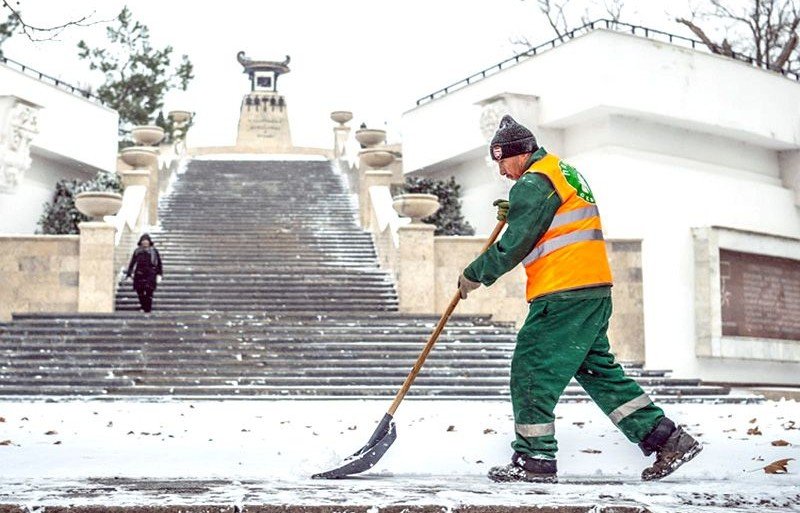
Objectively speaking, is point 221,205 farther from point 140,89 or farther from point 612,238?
point 140,89

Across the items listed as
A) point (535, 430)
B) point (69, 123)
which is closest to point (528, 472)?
point (535, 430)

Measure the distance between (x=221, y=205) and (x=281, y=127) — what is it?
962 inches

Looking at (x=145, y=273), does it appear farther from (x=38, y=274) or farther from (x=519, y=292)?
(x=519, y=292)

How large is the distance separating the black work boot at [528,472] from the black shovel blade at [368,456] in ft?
2.00

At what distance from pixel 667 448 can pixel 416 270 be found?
12911mm

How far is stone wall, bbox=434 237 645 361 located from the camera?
723 inches

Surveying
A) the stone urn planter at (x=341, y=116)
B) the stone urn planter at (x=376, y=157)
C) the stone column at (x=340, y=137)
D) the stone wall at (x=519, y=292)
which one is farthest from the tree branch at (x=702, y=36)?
the stone wall at (x=519, y=292)

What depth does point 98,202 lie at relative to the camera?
59.6 feet

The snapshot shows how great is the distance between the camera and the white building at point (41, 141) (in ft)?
77.5

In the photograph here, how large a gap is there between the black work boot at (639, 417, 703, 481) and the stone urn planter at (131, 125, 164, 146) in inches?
839

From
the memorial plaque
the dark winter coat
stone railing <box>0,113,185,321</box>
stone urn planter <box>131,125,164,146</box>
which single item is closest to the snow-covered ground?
the dark winter coat

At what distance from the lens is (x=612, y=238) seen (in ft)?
61.7

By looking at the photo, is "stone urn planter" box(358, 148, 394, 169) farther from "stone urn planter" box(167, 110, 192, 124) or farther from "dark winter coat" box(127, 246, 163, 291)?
"stone urn planter" box(167, 110, 192, 124)

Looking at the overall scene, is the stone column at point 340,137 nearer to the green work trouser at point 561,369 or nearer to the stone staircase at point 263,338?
the stone staircase at point 263,338
